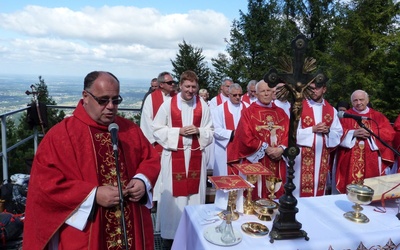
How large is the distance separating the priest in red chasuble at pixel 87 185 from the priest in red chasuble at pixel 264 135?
72.6 inches

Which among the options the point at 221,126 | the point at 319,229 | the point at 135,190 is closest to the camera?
the point at 135,190

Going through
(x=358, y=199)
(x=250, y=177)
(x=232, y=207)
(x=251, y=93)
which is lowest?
(x=232, y=207)

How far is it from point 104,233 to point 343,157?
4.12m

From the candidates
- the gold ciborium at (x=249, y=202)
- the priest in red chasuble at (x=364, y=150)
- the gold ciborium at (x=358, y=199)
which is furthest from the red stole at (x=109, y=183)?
the priest in red chasuble at (x=364, y=150)

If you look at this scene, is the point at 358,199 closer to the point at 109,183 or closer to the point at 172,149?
the point at 109,183

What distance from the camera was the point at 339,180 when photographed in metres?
5.34

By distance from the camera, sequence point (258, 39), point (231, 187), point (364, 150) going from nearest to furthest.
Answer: point (231, 187) → point (364, 150) → point (258, 39)

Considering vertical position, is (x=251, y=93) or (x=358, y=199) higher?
(x=251, y=93)

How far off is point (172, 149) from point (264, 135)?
1320mm

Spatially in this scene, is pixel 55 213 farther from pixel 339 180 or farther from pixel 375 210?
pixel 339 180

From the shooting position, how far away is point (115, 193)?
7.66 ft

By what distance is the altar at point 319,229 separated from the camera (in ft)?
7.89

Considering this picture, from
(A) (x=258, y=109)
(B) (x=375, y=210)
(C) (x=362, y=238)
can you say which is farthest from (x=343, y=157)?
(C) (x=362, y=238)

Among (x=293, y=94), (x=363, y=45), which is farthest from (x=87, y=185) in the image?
(x=363, y=45)
